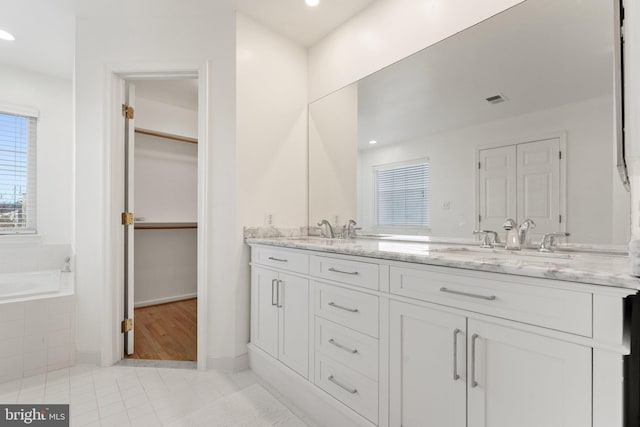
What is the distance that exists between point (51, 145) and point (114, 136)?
1.58 metres

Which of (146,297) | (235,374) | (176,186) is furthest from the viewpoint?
(176,186)

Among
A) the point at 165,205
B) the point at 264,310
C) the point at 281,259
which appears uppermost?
the point at 165,205

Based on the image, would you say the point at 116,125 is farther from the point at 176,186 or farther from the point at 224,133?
the point at 176,186

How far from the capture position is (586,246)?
1.30 m

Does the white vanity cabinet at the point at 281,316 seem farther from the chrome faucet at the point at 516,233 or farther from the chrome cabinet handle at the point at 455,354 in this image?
the chrome faucet at the point at 516,233

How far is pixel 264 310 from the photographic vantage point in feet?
Answer: 6.93

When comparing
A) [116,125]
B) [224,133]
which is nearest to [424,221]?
[224,133]

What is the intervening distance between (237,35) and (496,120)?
1.86m

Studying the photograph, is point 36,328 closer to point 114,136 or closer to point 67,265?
point 67,265

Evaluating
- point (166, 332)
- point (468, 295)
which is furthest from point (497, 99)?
point (166, 332)

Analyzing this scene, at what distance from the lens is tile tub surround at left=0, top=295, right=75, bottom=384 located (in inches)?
78.8

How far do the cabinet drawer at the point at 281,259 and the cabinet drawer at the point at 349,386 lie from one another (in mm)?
505

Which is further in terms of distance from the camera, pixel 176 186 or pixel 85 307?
pixel 176 186

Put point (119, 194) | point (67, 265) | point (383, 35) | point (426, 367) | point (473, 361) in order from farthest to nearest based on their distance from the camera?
point (67, 265) → point (119, 194) → point (383, 35) → point (426, 367) → point (473, 361)
